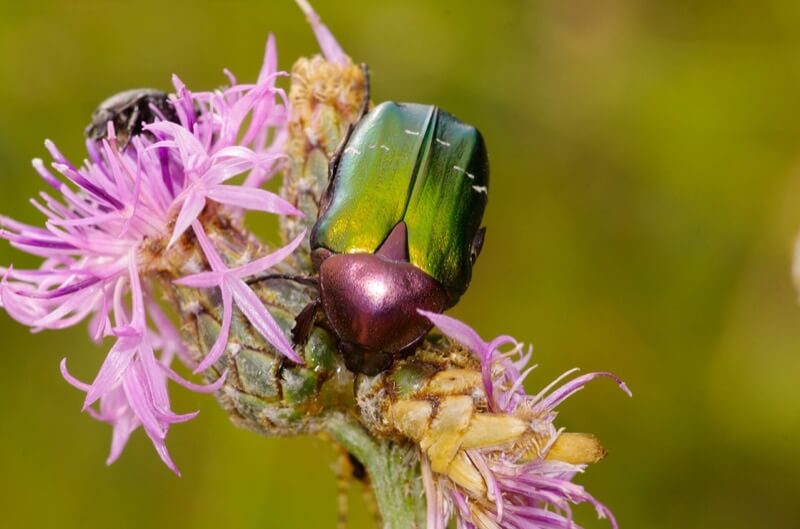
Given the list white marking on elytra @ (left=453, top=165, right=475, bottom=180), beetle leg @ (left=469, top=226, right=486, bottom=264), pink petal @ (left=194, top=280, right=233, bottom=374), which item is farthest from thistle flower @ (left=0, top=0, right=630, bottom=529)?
white marking on elytra @ (left=453, top=165, right=475, bottom=180)

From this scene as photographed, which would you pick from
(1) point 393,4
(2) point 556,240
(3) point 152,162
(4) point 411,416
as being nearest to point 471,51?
(1) point 393,4

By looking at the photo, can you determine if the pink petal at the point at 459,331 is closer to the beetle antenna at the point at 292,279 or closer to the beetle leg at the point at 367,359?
the beetle leg at the point at 367,359

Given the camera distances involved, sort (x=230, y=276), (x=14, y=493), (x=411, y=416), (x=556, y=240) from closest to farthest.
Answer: (x=411, y=416) → (x=230, y=276) → (x=14, y=493) → (x=556, y=240)

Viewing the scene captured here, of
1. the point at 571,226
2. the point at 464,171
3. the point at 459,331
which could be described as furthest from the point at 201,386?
the point at 571,226

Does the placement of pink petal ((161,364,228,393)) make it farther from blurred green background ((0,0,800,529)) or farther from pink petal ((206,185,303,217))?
blurred green background ((0,0,800,529))

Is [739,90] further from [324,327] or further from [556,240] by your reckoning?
[324,327]

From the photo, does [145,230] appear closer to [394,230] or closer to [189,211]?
[189,211]
